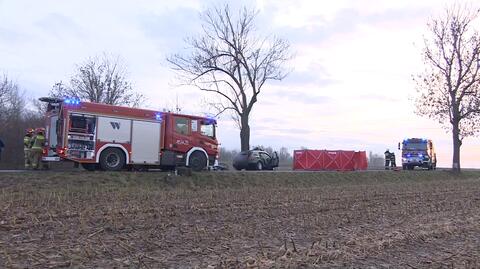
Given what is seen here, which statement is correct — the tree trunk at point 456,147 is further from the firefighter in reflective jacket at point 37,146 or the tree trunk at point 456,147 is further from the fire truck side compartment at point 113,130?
the firefighter in reflective jacket at point 37,146

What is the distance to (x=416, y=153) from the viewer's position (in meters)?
47.4

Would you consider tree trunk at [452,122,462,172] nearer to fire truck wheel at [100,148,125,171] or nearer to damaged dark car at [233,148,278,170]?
damaged dark car at [233,148,278,170]

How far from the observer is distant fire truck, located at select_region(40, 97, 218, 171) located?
72.6 feet

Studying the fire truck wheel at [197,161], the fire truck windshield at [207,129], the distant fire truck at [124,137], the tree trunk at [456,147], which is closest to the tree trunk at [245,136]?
the tree trunk at [456,147]

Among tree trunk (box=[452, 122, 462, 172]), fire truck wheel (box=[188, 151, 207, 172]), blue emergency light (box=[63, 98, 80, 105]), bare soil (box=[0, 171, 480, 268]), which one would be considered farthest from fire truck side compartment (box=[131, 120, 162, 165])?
tree trunk (box=[452, 122, 462, 172])

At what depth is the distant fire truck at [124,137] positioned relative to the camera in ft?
72.6

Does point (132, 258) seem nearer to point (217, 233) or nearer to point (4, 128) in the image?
point (217, 233)

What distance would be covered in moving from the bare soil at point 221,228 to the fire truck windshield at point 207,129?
18.3 ft

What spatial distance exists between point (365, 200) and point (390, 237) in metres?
8.06

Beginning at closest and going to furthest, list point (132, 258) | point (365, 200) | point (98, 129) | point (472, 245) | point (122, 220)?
1. point (132, 258)
2. point (472, 245)
3. point (122, 220)
4. point (365, 200)
5. point (98, 129)

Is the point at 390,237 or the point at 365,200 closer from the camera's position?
the point at 390,237

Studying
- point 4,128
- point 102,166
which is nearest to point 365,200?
point 102,166

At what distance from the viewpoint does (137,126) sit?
23922 millimetres

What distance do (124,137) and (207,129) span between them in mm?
4261
